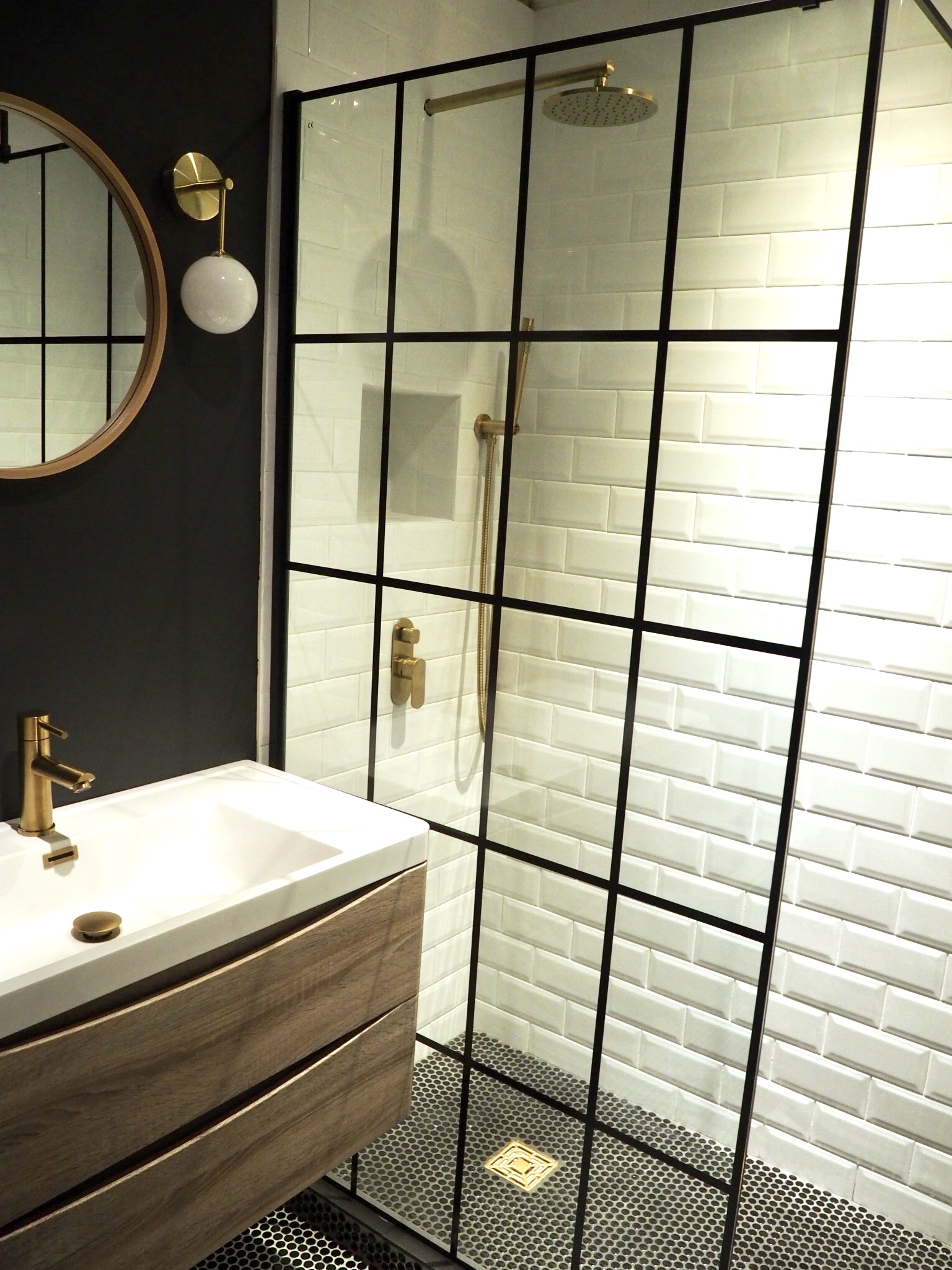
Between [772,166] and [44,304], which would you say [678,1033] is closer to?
[772,166]

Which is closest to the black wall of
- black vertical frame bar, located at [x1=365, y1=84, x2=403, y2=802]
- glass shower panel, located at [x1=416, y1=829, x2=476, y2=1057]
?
black vertical frame bar, located at [x1=365, y1=84, x2=403, y2=802]

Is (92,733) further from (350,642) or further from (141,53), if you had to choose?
(141,53)

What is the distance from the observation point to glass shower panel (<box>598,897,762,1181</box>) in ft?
5.17

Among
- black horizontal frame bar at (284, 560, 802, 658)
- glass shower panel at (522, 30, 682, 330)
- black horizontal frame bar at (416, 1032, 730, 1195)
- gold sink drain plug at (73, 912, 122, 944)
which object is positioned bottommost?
black horizontal frame bar at (416, 1032, 730, 1195)

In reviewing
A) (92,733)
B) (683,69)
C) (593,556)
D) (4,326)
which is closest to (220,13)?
(4,326)

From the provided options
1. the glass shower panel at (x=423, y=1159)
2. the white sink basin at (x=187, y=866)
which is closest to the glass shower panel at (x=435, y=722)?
the white sink basin at (x=187, y=866)

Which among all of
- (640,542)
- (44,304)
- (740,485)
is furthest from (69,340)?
(740,485)

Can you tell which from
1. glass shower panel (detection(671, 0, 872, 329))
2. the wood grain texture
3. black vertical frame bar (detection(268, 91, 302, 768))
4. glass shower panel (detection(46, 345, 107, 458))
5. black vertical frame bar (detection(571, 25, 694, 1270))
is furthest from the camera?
black vertical frame bar (detection(268, 91, 302, 768))

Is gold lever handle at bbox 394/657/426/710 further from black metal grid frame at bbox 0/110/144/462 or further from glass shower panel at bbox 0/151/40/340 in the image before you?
glass shower panel at bbox 0/151/40/340

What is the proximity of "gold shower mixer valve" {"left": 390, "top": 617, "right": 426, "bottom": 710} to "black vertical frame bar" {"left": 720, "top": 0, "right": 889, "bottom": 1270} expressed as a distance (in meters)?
0.66

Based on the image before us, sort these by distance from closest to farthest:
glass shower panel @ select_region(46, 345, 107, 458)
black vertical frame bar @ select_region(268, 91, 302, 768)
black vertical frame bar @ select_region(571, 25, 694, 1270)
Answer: black vertical frame bar @ select_region(571, 25, 694, 1270) < glass shower panel @ select_region(46, 345, 107, 458) < black vertical frame bar @ select_region(268, 91, 302, 768)

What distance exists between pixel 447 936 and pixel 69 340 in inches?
45.8

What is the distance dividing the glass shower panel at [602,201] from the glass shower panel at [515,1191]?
1.32 metres

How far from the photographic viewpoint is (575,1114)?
1.76 metres
